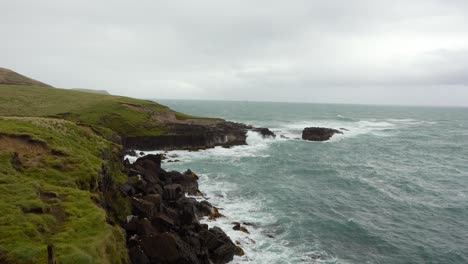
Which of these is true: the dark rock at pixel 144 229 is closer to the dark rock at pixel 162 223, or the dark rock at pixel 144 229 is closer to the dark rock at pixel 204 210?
the dark rock at pixel 162 223

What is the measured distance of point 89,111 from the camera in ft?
263

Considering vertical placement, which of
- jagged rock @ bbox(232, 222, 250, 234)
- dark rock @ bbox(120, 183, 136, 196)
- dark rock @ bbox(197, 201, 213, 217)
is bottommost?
jagged rock @ bbox(232, 222, 250, 234)

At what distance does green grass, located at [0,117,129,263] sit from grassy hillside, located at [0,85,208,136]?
138ft

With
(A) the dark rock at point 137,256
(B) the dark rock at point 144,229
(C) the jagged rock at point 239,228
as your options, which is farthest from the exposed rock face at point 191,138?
(A) the dark rock at point 137,256

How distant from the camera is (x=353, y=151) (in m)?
83.6

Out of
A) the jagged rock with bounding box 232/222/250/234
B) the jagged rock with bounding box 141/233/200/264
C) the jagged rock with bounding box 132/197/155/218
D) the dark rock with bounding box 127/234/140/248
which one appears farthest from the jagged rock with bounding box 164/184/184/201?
the jagged rock with bounding box 141/233/200/264

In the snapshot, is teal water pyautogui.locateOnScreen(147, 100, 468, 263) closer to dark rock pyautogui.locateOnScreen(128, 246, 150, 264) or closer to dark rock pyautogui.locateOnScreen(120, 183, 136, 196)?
dark rock pyautogui.locateOnScreen(120, 183, 136, 196)

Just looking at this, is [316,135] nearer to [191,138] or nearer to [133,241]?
[191,138]

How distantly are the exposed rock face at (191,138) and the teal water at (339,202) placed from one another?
4.12 metres

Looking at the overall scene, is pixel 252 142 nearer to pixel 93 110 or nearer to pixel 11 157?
pixel 93 110

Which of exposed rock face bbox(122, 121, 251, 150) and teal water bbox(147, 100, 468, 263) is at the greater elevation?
exposed rock face bbox(122, 121, 251, 150)

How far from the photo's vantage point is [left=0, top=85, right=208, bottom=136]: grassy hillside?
73.3 metres

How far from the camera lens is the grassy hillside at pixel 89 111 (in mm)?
73275

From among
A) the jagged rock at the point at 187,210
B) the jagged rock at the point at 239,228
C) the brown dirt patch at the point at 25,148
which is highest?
the brown dirt patch at the point at 25,148
